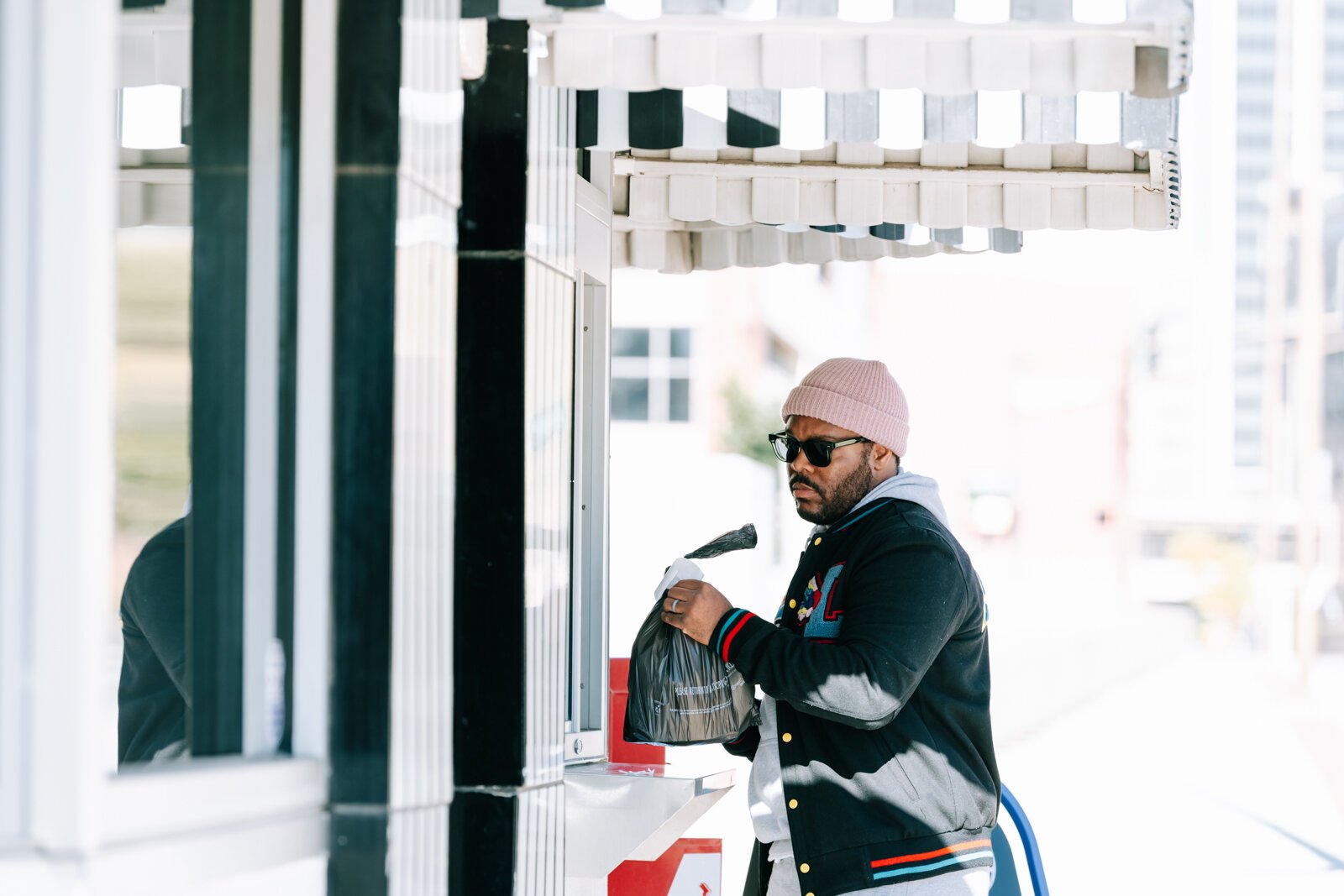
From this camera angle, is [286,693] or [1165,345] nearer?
[286,693]

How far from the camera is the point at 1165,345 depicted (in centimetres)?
6956

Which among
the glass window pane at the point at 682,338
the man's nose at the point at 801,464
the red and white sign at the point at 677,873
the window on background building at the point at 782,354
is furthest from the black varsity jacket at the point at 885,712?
the window on background building at the point at 782,354

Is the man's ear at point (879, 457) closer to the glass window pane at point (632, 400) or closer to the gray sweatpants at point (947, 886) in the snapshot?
the gray sweatpants at point (947, 886)

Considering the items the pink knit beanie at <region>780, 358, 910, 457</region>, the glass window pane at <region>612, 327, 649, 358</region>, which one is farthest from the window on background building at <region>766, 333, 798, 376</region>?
the pink knit beanie at <region>780, 358, 910, 457</region>

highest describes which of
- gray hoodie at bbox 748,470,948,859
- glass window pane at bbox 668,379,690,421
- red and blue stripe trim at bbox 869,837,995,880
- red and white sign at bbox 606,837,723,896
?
glass window pane at bbox 668,379,690,421

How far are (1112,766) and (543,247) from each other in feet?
47.8

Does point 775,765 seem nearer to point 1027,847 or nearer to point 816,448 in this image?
point 816,448

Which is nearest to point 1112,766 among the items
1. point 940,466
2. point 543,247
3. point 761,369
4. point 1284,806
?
point 1284,806

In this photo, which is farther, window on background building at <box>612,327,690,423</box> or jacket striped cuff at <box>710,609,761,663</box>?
window on background building at <box>612,327,690,423</box>

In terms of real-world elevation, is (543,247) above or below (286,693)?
above

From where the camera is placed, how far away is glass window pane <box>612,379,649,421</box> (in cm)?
3228

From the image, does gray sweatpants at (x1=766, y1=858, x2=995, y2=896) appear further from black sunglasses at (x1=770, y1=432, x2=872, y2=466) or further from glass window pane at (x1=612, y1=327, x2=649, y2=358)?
glass window pane at (x1=612, y1=327, x2=649, y2=358)

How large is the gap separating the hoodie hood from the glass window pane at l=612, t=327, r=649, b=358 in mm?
28342

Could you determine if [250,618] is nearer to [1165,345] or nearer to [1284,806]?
[1284,806]
